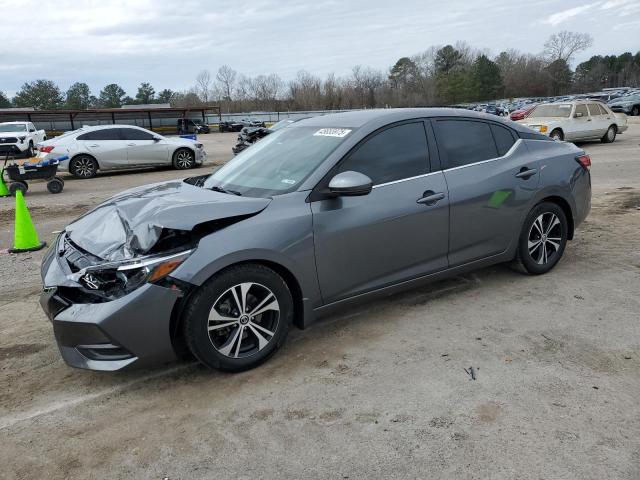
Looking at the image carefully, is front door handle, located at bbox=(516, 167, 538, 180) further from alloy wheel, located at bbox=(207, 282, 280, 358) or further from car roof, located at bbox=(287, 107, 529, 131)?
alloy wheel, located at bbox=(207, 282, 280, 358)

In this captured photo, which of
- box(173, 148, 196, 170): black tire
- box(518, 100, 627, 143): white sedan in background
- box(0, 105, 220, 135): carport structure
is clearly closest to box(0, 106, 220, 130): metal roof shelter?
box(0, 105, 220, 135): carport structure

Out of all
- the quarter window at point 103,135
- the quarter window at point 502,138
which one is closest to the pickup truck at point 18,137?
the quarter window at point 103,135

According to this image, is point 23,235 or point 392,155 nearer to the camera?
point 392,155

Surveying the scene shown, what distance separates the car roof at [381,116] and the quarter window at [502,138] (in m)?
0.09

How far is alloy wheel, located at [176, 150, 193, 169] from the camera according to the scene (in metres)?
16.7

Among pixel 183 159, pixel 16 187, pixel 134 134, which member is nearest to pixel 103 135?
pixel 134 134

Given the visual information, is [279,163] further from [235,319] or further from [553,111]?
[553,111]

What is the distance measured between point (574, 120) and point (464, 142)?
1558 centimetres

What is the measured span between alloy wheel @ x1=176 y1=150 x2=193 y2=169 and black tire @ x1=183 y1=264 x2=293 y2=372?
1418cm

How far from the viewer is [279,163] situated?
4.14 metres

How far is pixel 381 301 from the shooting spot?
15.2ft

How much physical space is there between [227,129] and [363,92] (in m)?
57.6

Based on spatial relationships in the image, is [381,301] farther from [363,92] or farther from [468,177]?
[363,92]

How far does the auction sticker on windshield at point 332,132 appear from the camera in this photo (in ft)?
13.2
